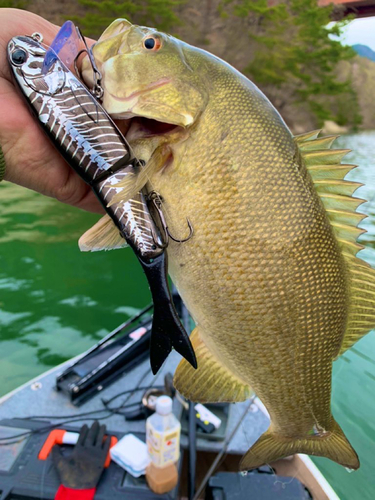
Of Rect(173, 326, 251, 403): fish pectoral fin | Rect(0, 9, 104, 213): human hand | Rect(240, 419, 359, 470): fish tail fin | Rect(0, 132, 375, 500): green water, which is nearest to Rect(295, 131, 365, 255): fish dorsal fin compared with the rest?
Rect(173, 326, 251, 403): fish pectoral fin

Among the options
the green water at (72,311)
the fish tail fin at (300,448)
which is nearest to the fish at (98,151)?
the fish tail fin at (300,448)

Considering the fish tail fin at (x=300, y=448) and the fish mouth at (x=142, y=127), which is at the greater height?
the fish mouth at (x=142, y=127)

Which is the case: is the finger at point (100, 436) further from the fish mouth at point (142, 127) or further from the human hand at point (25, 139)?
the fish mouth at point (142, 127)

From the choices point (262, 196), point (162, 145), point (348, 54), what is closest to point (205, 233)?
point (262, 196)

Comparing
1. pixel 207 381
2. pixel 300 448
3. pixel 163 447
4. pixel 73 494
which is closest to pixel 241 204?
pixel 207 381

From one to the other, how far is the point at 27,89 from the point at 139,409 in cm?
304

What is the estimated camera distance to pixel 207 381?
5.29 feet

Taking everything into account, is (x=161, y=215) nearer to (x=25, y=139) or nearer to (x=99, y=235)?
(x=99, y=235)

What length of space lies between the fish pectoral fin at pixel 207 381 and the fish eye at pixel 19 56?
1183mm

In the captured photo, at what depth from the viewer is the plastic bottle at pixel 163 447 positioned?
2.43 meters

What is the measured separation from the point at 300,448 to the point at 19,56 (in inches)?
73.3

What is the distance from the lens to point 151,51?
4.26 feet

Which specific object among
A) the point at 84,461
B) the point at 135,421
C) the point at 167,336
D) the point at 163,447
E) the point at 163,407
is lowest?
the point at 135,421

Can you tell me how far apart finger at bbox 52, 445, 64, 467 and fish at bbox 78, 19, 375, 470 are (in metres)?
1.98
